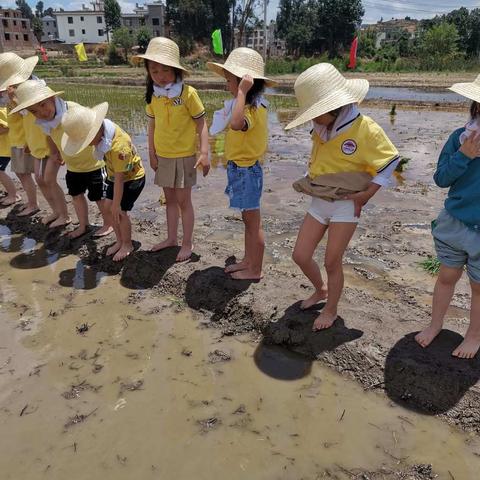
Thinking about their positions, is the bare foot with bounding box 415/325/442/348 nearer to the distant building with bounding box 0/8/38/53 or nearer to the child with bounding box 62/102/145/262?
the child with bounding box 62/102/145/262

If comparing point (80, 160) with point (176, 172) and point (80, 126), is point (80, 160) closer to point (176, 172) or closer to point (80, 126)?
point (80, 126)

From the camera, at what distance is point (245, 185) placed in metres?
3.03

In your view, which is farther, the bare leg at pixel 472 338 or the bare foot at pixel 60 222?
the bare foot at pixel 60 222

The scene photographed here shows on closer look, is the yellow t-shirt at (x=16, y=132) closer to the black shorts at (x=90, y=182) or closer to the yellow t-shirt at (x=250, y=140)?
the black shorts at (x=90, y=182)

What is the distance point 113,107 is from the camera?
15.4 meters

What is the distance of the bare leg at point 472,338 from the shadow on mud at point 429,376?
4 centimetres

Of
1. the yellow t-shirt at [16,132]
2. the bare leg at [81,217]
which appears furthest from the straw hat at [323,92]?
the yellow t-shirt at [16,132]

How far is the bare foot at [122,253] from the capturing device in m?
3.82

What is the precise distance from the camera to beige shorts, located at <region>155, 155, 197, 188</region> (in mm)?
3441

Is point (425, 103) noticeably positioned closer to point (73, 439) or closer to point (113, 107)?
point (113, 107)

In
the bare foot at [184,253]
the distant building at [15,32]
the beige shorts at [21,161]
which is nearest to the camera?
Result: the bare foot at [184,253]

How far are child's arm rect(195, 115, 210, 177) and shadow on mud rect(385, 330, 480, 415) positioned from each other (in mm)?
1748

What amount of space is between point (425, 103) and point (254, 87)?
649 inches

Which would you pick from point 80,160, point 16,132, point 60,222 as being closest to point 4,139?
point 16,132
